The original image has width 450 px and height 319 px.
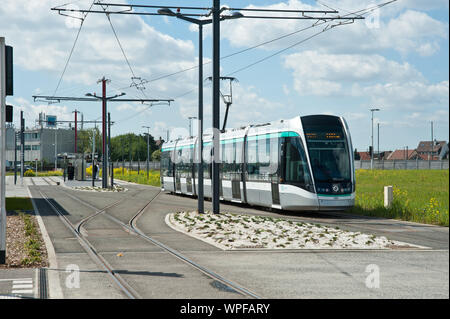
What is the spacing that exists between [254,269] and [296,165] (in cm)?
1159

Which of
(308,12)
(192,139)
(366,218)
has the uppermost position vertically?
(308,12)

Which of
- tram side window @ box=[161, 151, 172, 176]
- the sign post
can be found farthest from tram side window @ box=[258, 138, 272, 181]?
tram side window @ box=[161, 151, 172, 176]

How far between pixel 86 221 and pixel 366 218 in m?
9.07

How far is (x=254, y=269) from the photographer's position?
1066cm

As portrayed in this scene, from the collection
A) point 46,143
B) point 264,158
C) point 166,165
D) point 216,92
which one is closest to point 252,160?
point 264,158

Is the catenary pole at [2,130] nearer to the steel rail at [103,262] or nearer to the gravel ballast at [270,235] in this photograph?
the steel rail at [103,262]

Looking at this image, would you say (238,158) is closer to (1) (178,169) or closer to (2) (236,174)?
(2) (236,174)

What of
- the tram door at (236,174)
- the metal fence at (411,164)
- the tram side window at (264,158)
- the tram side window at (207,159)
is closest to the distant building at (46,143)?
the metal fence at (411,164)

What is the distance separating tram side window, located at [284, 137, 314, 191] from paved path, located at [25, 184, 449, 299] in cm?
480

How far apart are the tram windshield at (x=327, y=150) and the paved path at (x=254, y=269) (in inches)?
184

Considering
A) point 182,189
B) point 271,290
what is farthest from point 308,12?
point 182,189

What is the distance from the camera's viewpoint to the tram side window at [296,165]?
21.6 meters

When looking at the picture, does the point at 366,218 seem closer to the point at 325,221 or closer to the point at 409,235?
the point at 325,221
